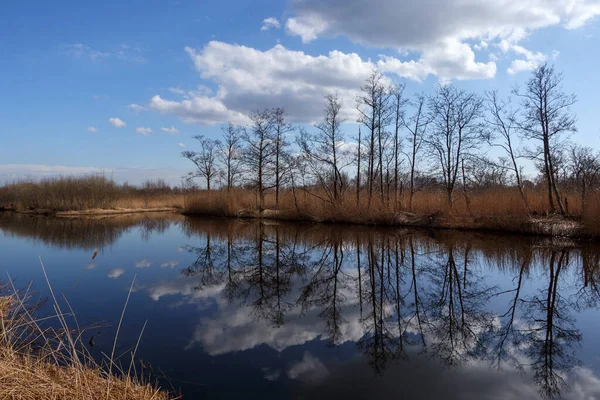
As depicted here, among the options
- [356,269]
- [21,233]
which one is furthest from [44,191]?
[356,269]

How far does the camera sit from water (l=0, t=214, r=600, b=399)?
4074 mm

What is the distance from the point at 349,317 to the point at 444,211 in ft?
49.8

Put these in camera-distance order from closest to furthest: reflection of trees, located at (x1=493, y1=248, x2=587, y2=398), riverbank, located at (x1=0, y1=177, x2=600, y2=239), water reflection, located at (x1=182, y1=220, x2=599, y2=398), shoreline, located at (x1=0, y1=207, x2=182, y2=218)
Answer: reflection of trees, located at (x1=493, y1=248, x2=587, y2=398) < water reflection, located at (x1=182, y1=220, x2=599, y2=398) < riverbank, located at (x1=0, y1=177, x2=600, y2=239) < shoreline, located at (x1=0, y1=207, x2=182, y2=218)

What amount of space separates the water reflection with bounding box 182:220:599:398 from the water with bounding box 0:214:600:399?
0.12 ft

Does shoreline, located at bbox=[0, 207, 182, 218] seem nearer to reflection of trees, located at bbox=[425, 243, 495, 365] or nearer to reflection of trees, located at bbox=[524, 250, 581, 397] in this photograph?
reflection of trees, located at bbox=[425, 243, 495, 365]

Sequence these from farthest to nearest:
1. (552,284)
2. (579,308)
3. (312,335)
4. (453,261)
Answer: (453,261) → (552,284) → (579,308) → (312,335)

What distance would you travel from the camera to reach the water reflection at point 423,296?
4891 millimetres

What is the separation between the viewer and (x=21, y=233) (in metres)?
18.7

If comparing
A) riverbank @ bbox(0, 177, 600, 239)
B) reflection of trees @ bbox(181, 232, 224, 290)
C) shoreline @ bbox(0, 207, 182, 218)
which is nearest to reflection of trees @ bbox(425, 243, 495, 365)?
reflection of trees @ bbox(181, 232, 224, 290)

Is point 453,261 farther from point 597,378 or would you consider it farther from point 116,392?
point 116,392

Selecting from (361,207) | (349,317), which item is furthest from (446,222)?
(349,317)

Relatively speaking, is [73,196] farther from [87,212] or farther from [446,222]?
[446,222]

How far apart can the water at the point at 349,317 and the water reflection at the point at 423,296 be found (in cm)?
4

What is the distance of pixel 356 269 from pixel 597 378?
240 inches
